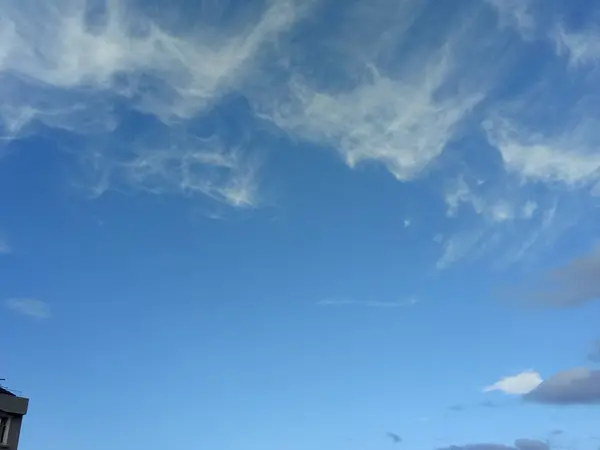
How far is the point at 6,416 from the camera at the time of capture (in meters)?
61.9

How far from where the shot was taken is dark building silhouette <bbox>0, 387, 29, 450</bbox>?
61.2 metres

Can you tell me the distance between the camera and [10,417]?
62.2 meters

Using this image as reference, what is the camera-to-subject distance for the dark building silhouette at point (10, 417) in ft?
201
